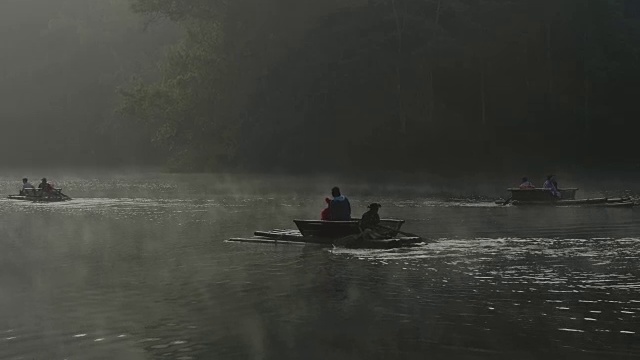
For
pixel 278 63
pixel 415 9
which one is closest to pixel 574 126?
pixel 415 9

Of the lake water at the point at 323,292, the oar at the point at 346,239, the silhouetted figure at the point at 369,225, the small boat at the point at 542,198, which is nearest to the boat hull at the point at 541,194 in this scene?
the small boat at the point at 542,198

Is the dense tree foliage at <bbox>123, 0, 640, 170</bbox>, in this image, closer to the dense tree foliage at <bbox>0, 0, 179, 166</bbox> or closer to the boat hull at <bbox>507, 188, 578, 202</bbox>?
the boat hull at <bbox>507, 188, 578, 202</bbox>

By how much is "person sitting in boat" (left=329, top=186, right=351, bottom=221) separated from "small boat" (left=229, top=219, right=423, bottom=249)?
1.75ft

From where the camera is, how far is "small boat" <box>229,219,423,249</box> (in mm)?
29109

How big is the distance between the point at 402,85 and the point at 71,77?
2954 inches

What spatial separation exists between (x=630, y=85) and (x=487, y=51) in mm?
12150

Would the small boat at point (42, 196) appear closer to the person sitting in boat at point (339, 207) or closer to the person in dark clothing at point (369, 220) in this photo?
the person sitting in boat at point (339, 207)

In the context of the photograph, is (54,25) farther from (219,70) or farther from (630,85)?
(630,85)

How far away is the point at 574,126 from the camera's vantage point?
79688mm

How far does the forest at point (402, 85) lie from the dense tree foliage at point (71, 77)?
40761 millimetres

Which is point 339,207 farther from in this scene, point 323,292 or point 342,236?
point 323,292

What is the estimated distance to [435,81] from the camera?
82188 mm

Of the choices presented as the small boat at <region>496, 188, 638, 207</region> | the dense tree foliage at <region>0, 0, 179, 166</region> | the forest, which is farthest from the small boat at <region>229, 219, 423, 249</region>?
the dense tree foliage at <region>0, 0, 179, 166</region>

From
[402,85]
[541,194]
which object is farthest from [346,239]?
[402,85]
